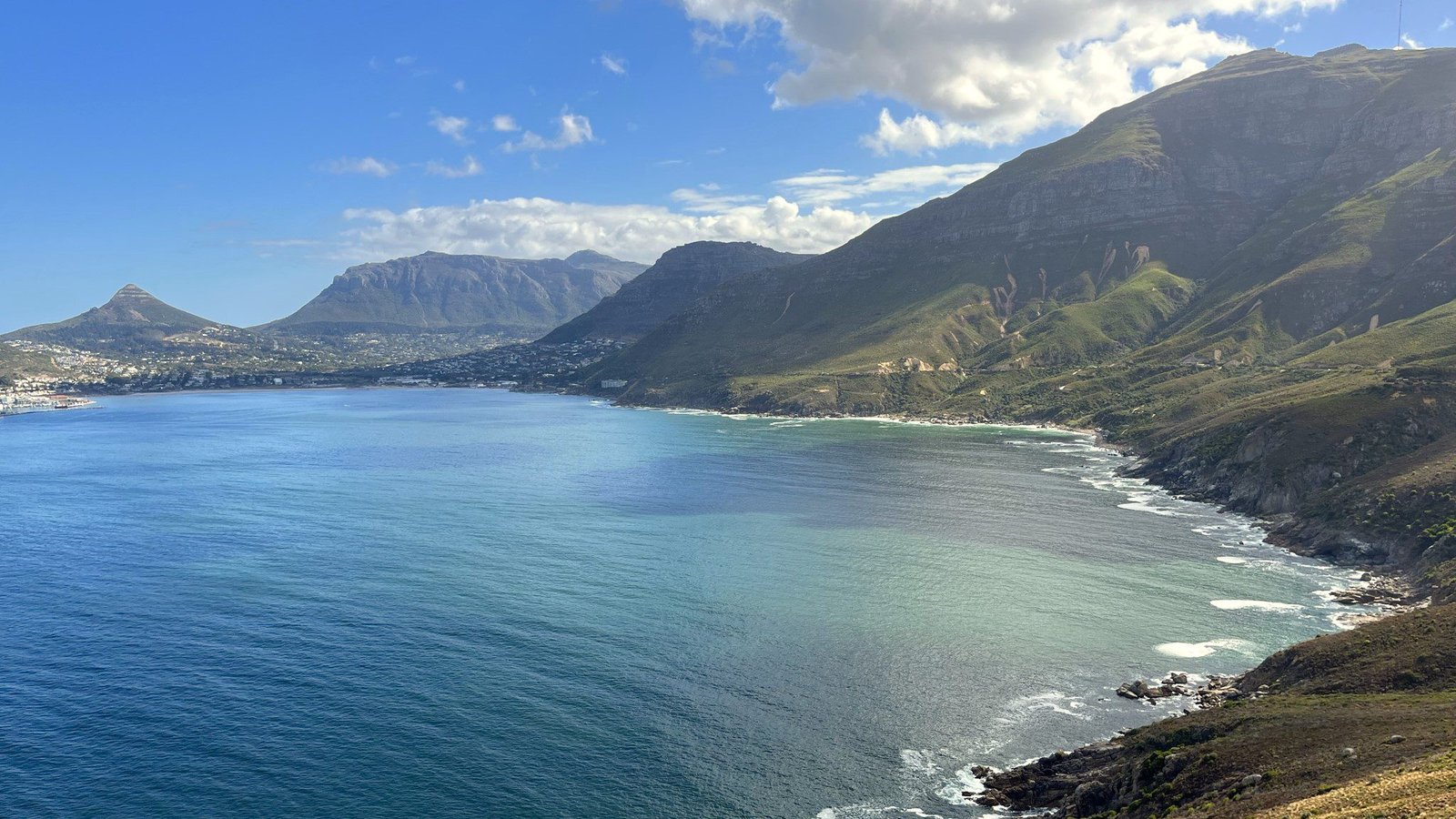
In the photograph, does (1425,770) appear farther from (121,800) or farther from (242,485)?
(242,485)

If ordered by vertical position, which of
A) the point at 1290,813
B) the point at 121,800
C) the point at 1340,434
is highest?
the point at 1340,434

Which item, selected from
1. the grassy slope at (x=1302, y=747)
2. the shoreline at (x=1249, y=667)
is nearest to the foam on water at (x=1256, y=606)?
the shoreline at (x=1249, y=667)

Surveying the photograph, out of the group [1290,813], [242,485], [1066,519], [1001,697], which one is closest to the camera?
[1290,813]

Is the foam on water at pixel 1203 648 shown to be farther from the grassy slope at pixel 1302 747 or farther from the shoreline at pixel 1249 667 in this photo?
the grassy slope at pixel 1302 747

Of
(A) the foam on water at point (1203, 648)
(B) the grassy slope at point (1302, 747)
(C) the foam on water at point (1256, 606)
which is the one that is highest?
(B) the grassy slope at point (1302, 747)

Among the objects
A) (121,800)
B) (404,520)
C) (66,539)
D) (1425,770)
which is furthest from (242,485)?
(1425,770)

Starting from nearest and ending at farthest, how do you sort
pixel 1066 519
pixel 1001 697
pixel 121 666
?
pixel 1001 697 → pixel 121 666 → pixel 1066 519

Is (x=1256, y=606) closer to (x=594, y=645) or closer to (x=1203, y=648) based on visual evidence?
(x=1203, y=648)

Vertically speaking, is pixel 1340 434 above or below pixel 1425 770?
above
